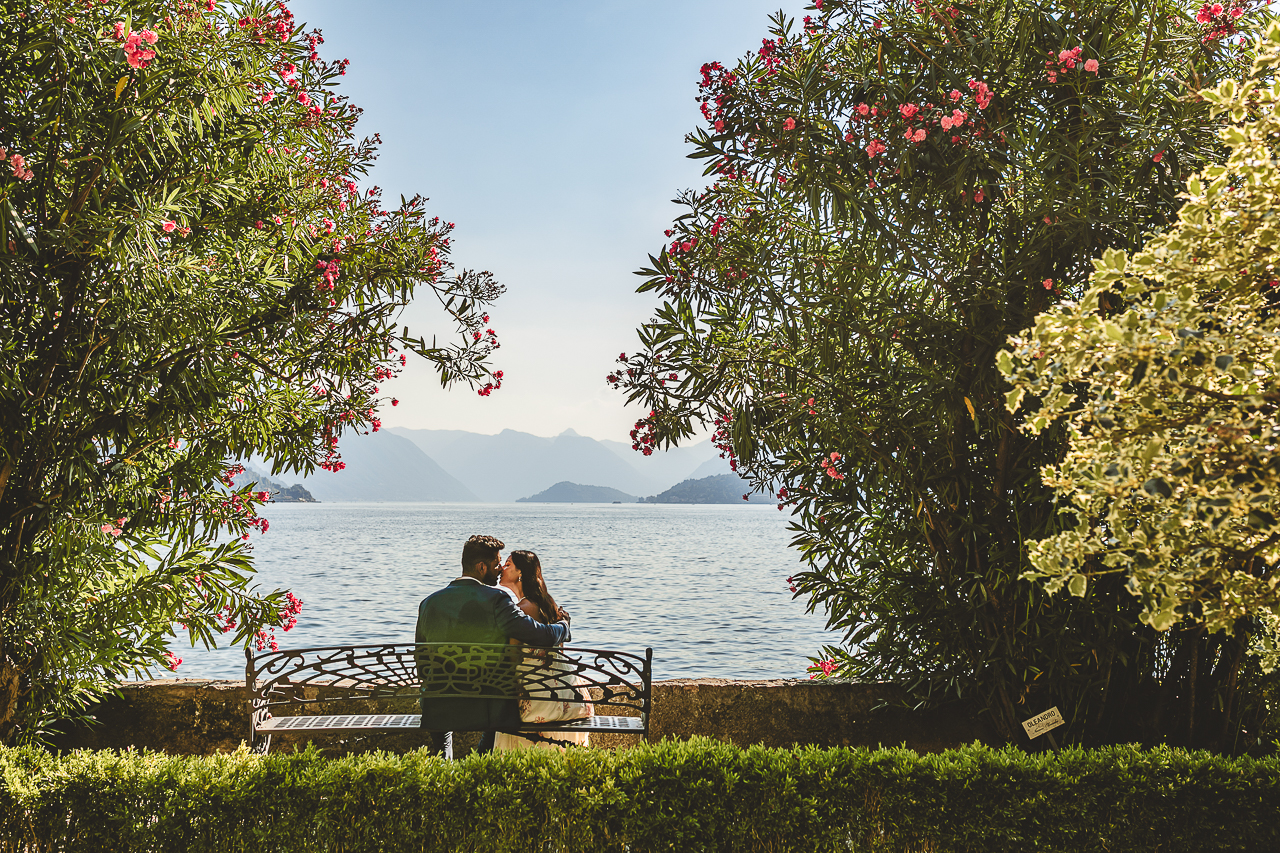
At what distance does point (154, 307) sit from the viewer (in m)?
3.58

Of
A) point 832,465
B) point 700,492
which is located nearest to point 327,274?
point 832,465

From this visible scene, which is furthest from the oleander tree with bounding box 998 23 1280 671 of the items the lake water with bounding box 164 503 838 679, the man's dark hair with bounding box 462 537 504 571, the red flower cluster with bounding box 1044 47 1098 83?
the lake water with bounding box 164 503 838 679

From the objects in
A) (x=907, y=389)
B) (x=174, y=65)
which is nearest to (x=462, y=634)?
(x=907, y=389)

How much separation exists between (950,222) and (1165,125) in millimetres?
1001

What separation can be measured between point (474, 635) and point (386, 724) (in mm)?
665

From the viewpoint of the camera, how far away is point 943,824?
3004 millimetres

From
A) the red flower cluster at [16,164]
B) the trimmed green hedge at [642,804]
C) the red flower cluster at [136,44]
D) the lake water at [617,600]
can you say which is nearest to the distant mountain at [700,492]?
the lake water at [617,600]

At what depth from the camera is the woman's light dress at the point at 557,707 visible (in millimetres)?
3818

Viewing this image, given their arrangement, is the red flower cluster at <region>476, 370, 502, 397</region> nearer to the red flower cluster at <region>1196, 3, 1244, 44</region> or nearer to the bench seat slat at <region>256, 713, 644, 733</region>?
the bench seat slat at <region>256, 713, 644, 733</region>

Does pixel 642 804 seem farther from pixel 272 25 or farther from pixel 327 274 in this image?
pixel 272 25

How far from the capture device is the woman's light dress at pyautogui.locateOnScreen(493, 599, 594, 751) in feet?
12.5

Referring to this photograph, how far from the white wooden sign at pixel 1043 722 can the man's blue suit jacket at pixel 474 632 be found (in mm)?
2438

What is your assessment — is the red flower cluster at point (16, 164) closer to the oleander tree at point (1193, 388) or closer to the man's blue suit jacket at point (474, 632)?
the man's blue suit jacket at point (474, 632)

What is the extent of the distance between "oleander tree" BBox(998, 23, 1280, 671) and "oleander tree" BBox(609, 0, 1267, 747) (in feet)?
5.08
